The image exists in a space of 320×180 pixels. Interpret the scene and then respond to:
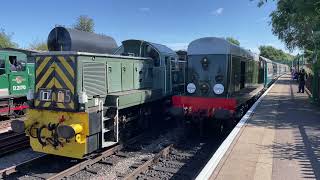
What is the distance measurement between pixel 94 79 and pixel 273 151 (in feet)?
15.2

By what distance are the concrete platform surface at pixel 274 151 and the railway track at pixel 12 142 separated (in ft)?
19.4

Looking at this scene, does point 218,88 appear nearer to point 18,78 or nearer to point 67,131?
point 67,131

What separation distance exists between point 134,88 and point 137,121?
1.10 metres

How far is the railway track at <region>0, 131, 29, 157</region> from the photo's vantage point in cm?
945

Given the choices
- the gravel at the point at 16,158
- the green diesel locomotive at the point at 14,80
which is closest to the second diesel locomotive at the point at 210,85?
the gravel at the point at 16,158

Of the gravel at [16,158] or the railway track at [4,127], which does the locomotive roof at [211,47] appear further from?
the railway track at [4,127]

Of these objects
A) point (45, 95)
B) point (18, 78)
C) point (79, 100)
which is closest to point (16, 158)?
point (45, 95)

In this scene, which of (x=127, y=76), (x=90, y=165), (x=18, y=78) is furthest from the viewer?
(x=18, y=78)

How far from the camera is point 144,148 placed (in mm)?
10141

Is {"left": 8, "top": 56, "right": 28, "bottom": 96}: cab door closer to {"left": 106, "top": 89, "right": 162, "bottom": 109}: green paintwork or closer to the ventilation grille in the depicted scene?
{"left": 106, "top": 89, "right": 162, "bottom": 109}: green paintwork

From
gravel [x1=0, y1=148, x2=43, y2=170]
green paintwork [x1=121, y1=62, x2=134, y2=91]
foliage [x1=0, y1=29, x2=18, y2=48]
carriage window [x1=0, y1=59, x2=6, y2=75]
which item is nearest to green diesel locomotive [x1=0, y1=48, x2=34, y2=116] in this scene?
carriage window [x1=0, y1=59, x2=6, y2=75]

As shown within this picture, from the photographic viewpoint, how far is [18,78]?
14.6 metres

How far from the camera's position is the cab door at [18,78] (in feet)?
46.5

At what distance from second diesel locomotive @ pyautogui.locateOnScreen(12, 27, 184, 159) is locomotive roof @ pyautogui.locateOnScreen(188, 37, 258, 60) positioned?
72.8 inches
